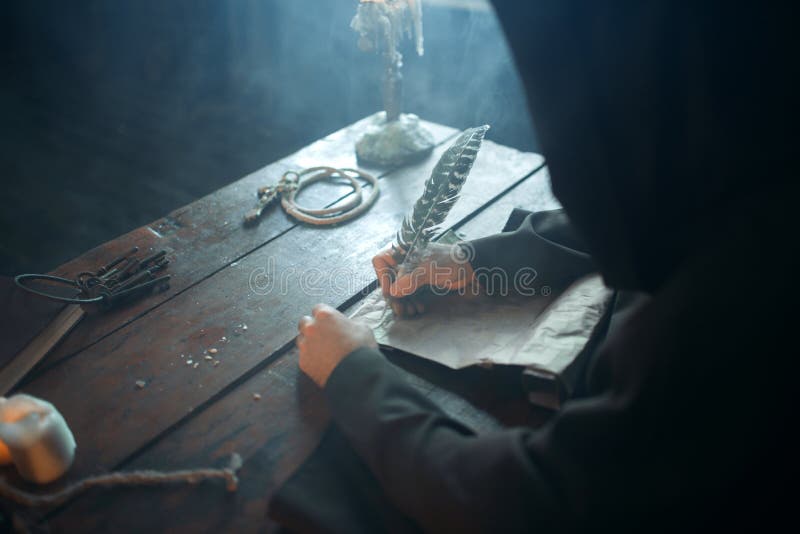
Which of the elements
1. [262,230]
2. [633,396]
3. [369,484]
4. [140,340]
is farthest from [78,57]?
[633,396]

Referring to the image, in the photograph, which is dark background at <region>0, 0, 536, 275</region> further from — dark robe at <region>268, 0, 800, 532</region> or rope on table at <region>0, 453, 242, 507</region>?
dark robe at <region>268, 0, 800, 532</region>

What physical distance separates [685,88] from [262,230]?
4.38ft

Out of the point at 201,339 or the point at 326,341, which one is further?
the point at 201,339

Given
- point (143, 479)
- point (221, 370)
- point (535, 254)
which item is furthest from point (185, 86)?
point (143, 479)

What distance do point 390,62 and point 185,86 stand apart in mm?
3231

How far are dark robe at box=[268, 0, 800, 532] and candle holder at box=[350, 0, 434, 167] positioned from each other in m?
1.34

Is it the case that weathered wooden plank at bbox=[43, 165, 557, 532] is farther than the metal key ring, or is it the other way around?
the metal key ring

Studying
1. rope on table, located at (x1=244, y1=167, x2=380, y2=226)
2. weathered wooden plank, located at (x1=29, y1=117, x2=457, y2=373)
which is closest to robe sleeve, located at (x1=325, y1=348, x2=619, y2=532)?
weathered wooden plank, located at (x1=29, y1=117, x2=457, y2=373)

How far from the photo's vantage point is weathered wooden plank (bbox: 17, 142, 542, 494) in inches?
44.5

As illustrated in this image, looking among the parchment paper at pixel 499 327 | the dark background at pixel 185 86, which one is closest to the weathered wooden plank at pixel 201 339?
the parchment paper at pixel 499 327

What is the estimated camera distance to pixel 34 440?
0.97 meters

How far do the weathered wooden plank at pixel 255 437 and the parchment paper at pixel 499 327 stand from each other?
35 millimetres

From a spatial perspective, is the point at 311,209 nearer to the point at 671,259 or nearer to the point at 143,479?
the point at 143,479

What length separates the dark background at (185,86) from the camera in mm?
4035
